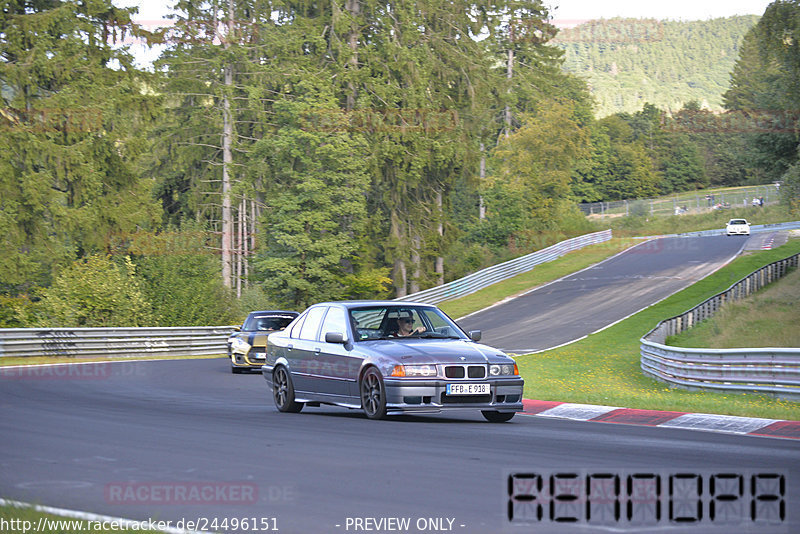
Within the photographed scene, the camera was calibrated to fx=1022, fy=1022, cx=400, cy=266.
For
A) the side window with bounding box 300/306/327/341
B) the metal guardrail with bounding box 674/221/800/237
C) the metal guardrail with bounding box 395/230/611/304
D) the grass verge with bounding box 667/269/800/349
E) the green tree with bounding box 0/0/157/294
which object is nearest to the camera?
the side window with bounding box 300/306/327/341

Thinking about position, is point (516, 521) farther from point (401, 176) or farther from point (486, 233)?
point (486, 233)

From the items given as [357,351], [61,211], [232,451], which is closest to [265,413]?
[357,351]

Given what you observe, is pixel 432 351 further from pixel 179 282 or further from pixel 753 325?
pixel 179 282

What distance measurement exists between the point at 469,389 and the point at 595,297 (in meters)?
40.8

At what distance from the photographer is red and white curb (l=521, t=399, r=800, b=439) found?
41.6ft

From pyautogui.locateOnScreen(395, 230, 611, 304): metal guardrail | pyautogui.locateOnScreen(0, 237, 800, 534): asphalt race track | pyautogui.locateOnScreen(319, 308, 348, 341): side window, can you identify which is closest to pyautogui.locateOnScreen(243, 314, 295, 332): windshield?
pyautogui.locateOnScreen(0, 237, 800, 534): asphalt race track

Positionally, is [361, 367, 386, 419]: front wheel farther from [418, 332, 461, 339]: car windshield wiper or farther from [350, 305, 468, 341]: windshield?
[418, 332, 461, 339]: car windshield wiper

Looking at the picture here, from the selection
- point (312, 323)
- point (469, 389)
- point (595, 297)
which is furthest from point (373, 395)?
point (595, 297)

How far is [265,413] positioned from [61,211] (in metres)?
33.8

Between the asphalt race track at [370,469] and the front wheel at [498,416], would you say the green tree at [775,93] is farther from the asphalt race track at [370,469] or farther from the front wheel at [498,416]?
the front wheel at [498,416]

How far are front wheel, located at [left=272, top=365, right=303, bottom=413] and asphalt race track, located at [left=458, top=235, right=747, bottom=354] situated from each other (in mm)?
22603

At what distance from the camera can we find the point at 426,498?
7551mm

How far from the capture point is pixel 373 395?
44.8 feet

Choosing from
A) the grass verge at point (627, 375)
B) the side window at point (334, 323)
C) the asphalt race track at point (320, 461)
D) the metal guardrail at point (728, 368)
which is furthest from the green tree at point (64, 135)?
the side window at point (334, 323)
